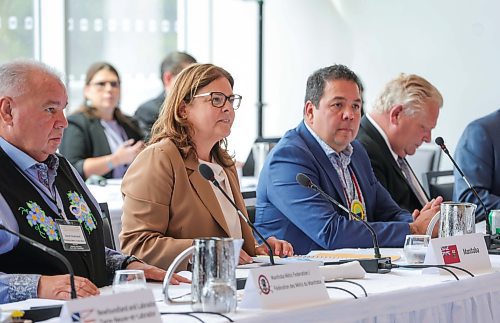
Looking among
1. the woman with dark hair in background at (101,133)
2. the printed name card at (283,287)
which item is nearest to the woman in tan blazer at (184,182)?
the printed name card at (283,287)

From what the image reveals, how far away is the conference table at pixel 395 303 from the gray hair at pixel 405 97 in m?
1.55

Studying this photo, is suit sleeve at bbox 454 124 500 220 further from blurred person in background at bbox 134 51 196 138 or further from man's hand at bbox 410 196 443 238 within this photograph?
blurred person in background at bbox 134 51 196 138

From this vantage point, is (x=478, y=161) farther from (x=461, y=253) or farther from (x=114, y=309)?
(x=114, y=309)

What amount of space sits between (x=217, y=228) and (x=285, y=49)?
18.8 feet

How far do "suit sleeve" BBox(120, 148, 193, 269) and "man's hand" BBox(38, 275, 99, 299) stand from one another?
0.60 metres

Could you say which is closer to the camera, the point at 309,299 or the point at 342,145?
the point at 309,299

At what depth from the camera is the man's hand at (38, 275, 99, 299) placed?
7.67 feet

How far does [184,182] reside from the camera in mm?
3111

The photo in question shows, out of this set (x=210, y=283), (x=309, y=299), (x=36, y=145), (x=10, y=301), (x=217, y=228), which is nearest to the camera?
(x=210, y=283)

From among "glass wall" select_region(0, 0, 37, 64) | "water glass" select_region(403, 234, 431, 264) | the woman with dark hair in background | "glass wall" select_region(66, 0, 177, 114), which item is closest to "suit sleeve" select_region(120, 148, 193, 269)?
"water glass" select_region(403, 234, 431, 264)

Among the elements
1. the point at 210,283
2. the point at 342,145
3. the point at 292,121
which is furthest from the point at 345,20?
the point at 210,283

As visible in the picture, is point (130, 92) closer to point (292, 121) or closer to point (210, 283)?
point (292, 121)

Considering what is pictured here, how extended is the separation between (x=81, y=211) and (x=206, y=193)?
0.52 metres

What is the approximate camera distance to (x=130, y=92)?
848 cm
